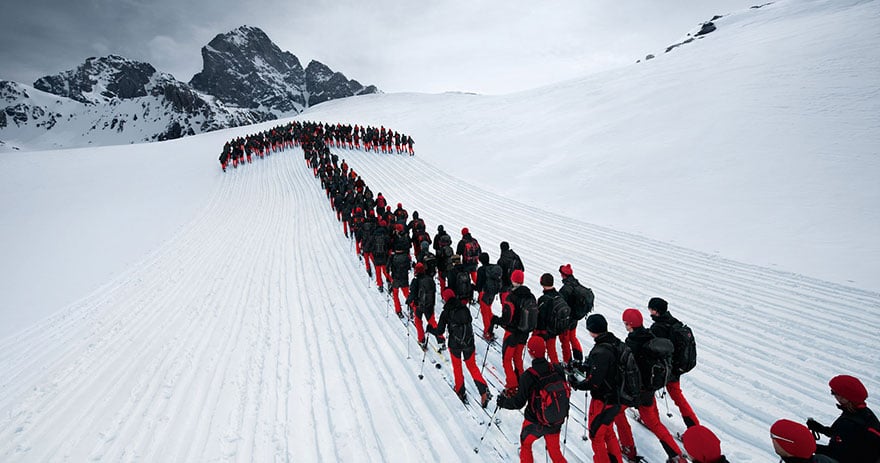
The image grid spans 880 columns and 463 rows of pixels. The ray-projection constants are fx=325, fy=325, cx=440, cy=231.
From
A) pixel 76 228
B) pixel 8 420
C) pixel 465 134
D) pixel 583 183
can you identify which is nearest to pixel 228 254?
pixel 8 420

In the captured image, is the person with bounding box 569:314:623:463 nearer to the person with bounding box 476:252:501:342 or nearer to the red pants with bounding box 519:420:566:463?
the red pants with bounding box 519:420:566:463

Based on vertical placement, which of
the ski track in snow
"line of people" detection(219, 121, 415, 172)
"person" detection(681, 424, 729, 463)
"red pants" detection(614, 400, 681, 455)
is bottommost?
the ski track in snow

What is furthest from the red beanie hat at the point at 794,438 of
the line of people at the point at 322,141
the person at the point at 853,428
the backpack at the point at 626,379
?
the line of people at the point at 322,141

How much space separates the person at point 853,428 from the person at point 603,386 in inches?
66.3

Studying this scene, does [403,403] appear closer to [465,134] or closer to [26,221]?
[26,221]

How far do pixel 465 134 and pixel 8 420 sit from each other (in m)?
27.8

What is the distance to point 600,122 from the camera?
70.6 ft

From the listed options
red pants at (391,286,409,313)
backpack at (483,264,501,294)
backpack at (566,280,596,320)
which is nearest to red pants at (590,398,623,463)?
backpack at (566,280,596,320)

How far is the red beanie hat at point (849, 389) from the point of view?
2795mm

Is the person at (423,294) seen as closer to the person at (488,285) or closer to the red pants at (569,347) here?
the person at (488,285)

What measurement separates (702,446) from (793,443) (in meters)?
0.62

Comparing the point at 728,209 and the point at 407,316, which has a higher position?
the point at 728,209

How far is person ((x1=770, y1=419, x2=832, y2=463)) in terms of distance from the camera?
91.9 inches

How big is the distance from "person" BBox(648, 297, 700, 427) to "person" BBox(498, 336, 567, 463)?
1783 millimetres
